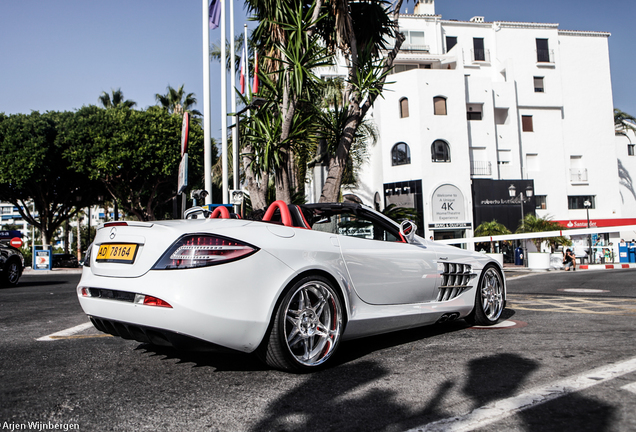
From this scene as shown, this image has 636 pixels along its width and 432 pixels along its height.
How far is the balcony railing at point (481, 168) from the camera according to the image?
114 feet

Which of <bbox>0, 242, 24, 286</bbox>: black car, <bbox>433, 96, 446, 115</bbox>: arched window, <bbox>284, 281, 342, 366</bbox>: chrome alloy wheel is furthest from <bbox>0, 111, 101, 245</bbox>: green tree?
<bbox>284, 281, 342, 366</bbox>: chrome alloy wheel

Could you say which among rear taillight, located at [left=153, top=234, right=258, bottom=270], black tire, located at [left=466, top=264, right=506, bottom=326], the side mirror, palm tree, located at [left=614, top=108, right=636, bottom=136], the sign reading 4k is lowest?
black tire, located at [left=466, top=264, right=506, bottom=326]

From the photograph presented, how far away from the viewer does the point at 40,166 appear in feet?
92.0

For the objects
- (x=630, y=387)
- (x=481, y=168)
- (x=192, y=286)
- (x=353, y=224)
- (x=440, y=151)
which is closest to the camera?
(x=630, y=387)

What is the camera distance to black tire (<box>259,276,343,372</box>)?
3.31 metres

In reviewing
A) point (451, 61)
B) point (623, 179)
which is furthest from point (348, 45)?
point (623, 179)

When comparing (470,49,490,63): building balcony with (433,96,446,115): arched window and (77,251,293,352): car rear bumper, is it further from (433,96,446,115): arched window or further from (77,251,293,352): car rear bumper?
(77,251,293,352): car rear bumper

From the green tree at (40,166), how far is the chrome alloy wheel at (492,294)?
28.2m

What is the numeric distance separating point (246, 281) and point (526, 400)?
66.6 inches

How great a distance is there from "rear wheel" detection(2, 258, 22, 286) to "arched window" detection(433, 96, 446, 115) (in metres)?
26.9

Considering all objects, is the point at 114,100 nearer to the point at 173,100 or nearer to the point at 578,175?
the point at 173,100

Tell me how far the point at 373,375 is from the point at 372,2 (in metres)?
9.65

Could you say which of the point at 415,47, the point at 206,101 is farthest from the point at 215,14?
the point at 415,47

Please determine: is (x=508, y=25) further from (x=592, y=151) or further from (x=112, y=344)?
(x=112, y=344)
